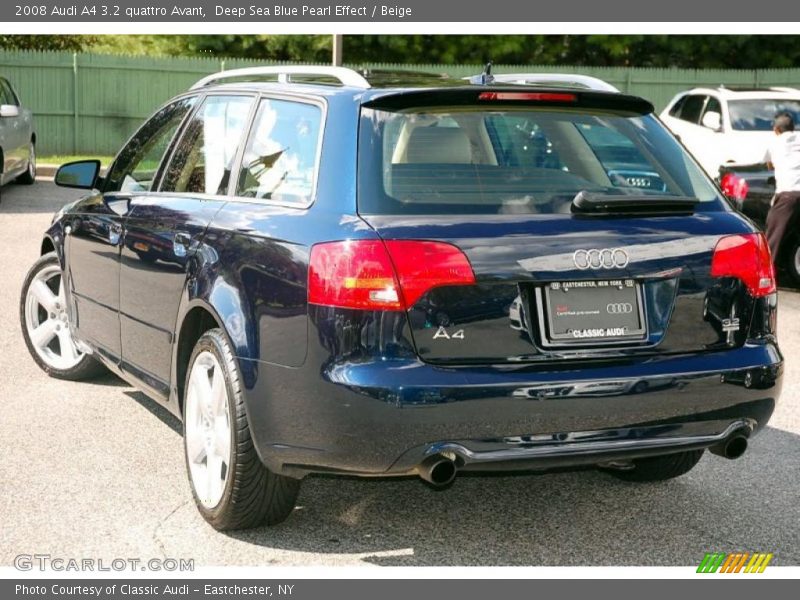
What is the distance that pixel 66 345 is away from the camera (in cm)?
733

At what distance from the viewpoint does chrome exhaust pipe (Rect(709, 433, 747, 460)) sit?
465cm

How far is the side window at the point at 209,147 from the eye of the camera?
5.27 metres

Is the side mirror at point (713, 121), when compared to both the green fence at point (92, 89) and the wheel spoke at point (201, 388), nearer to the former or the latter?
the green fence at point (92, 89)

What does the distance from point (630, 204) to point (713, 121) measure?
12.8m

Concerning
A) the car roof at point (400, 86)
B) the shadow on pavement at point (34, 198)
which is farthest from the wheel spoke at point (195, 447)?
the shadow on pavement at point (34, 198)

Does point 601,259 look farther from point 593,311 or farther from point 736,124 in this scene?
point 736,124

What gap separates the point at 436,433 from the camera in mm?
4152

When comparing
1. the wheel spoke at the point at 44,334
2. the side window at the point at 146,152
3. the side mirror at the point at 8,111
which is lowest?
the wheel spoke at the point at 44,334

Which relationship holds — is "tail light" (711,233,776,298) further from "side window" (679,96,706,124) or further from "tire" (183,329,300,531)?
"side window" (679,96,706,124)

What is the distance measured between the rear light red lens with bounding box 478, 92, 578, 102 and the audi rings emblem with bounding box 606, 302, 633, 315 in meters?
0.87

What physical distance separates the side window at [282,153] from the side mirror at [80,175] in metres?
1.73

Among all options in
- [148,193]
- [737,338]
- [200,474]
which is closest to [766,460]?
[737,338]

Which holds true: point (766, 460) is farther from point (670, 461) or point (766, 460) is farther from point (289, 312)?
point (289, 312)

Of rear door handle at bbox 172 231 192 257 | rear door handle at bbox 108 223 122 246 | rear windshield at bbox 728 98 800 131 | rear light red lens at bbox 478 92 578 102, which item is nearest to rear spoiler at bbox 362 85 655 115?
rear light red lens at bbox 478 92 578 102
